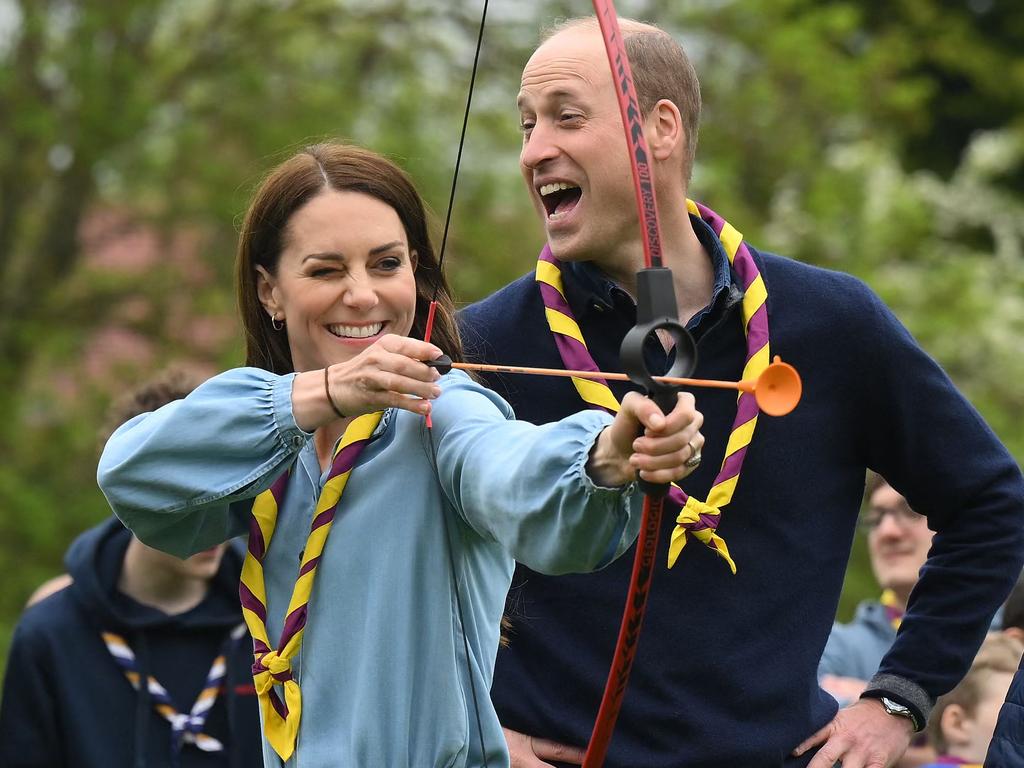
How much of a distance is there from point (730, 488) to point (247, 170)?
9.25 m

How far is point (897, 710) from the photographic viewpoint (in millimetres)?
3807

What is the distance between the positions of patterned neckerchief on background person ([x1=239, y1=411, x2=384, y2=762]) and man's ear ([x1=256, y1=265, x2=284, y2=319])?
31cm

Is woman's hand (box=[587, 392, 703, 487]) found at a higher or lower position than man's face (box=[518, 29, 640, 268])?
lower

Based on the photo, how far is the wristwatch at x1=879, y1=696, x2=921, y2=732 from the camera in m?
3.80

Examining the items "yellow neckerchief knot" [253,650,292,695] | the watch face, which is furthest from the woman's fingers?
the watch face

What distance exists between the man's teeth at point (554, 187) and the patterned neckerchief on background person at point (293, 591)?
90 centimetres

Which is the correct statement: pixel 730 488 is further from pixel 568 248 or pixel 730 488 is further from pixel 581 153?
pixel 581 153

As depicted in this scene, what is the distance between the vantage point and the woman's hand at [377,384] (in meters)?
2.62

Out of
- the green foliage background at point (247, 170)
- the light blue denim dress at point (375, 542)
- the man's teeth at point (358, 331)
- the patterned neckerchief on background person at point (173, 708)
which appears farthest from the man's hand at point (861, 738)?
the green foliage background at point (247, 170)

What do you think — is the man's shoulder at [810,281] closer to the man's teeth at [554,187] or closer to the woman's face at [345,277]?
the man's teeth at [554,187]

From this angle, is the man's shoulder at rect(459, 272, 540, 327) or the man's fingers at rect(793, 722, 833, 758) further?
the man's shoulder at rect(459, 272, 540, 327)

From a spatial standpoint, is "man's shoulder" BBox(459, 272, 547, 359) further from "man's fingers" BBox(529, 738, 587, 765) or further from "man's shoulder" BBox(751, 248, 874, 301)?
"man's fingers" BBox(529, 738, 587, 765)

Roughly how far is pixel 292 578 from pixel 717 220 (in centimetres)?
146

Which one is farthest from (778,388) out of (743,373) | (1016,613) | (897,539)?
(897,539)
